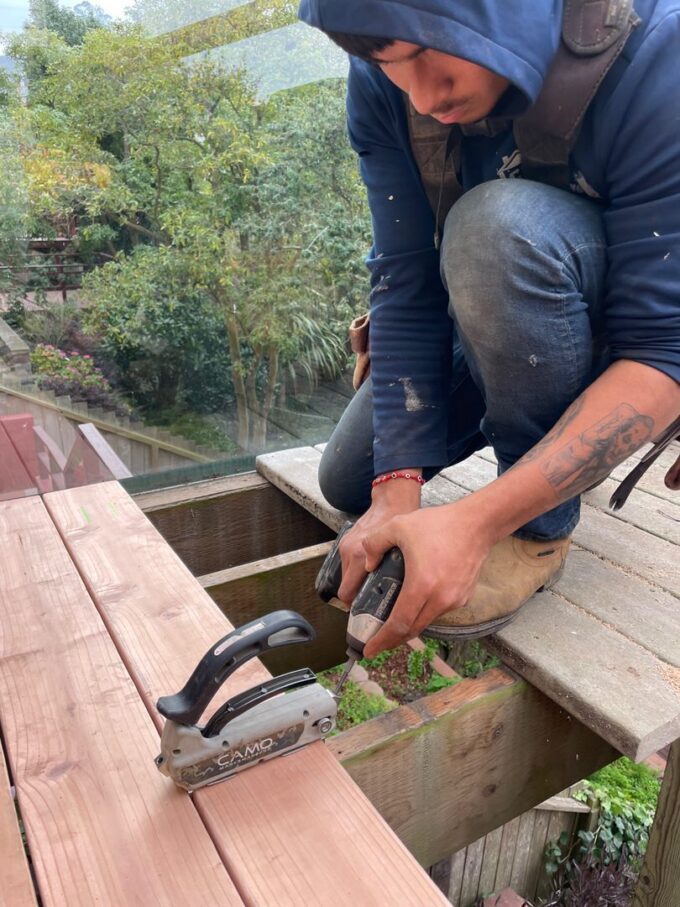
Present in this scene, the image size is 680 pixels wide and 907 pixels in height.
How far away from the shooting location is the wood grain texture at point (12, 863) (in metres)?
0.64

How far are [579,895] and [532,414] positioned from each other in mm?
2636

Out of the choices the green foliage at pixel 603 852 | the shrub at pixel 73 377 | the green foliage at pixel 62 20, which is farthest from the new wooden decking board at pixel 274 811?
the green foliage at pixel 603 852

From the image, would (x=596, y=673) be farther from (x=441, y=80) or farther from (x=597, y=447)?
(x=441, y=80)

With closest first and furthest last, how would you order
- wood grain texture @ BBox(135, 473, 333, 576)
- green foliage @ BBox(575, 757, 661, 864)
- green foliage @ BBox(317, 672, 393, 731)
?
wood grain texture @ BBox(135, 473, 333, 576) < green foliage @ BBox(317, 672, 393, 731) < green foliage @ BBox(575, 757, 661, 864)

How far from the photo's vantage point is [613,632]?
115 cm

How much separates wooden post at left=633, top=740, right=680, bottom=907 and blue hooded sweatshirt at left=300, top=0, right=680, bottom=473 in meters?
0.76

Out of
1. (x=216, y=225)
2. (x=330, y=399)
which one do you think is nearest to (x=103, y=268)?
(x=216, y=225)

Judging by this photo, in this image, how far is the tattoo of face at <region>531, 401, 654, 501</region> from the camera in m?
0.94

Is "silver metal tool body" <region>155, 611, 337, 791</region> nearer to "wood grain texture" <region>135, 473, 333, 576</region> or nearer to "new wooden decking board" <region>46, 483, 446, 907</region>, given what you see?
"new wooden decking board" <region>46, 483, 446, 907</region>

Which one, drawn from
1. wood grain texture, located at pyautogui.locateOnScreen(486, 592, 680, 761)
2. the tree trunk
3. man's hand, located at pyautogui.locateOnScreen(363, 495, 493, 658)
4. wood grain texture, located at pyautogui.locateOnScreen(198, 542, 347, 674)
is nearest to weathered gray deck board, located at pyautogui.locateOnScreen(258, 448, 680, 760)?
wood grain texture, located at pyautogui.locateOnScreen(486, 592, 680, 761)

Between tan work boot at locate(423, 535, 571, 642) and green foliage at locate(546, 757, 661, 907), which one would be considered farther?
green foliage at locate(546, 757, 661, 907)

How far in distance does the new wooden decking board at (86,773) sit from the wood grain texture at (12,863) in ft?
0.03

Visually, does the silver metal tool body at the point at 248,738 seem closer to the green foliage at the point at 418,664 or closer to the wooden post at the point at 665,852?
the wooden post at the point at 665,852

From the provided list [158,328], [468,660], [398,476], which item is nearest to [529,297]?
[398,476]
